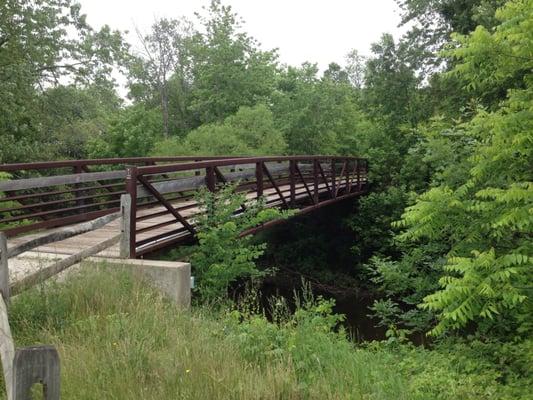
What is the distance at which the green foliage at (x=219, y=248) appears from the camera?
6578 millimetres

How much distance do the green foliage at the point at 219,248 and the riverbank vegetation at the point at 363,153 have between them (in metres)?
0.03

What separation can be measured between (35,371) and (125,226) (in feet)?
13.2

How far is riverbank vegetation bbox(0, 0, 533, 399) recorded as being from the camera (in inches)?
177

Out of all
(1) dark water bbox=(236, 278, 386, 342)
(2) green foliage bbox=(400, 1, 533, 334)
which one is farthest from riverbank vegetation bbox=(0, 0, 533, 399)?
(1) dark water bbox=(236, 278, 386, 342)

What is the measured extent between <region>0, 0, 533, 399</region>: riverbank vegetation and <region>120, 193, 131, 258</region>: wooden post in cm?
111

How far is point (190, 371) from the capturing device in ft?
11.5

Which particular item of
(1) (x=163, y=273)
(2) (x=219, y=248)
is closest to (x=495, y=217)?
(2) (x=219, y=248)

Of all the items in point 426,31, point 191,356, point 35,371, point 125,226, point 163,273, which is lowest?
→ point 191,356

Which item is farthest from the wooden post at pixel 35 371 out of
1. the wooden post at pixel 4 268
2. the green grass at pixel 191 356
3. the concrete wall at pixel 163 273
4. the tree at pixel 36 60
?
the tree at pixel 36 60

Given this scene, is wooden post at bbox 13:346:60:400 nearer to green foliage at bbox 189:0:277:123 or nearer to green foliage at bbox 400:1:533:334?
green foliage at bbox 400:1:533:334

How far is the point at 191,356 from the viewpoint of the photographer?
12.2 feet

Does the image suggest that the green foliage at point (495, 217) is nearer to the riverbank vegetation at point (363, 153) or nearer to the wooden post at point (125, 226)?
the riverbank vegetation at point (363, 153)

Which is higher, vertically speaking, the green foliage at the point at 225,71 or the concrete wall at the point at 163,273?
the green foliage at the point at 225,71

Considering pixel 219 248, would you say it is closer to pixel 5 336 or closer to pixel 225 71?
pixel 5 336
